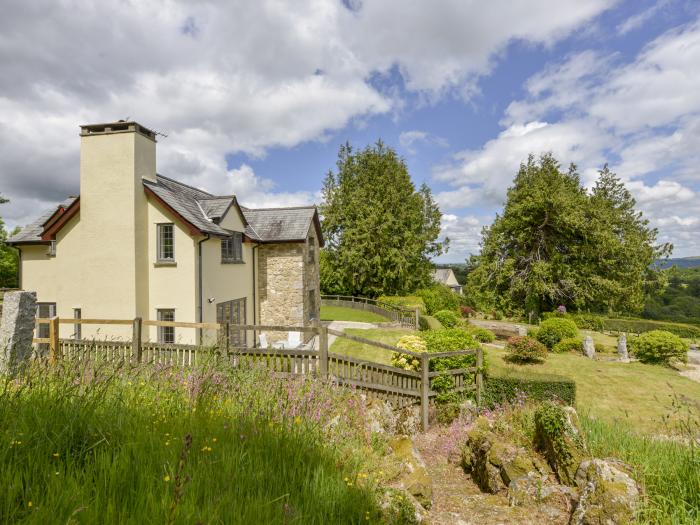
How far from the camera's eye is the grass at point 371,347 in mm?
17766

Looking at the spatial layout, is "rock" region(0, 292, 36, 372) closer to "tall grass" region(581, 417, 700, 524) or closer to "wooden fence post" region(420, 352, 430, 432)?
"wooden fence post" region(420, 352, 430, 432)

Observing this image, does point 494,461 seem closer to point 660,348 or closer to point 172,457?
point 172,457

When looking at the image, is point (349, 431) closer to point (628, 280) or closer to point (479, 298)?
point (479, 298)

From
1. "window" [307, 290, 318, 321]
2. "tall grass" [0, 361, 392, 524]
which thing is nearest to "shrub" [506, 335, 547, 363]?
"window" [307, 290, 318, 321]

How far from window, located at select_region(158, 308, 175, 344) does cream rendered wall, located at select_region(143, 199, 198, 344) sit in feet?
0.53

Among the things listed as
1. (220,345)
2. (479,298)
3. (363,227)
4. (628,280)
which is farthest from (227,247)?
(628,280)

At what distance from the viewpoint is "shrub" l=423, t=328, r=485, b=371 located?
11.6m

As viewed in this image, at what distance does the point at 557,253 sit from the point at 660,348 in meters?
16.0

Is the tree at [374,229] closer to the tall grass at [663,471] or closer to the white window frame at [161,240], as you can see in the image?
the white window frame at [161,240]

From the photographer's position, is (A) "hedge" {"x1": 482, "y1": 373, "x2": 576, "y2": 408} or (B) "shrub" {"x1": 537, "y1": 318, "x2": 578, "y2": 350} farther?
(B) "shrub" {"x1": 537, "y1": 318, "x2": 578, "y2": 350}

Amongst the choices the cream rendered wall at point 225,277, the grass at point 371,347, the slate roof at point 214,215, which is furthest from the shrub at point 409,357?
the slate roof at point 214,215

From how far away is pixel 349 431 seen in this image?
207 inches

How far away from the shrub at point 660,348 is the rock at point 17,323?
2554cm

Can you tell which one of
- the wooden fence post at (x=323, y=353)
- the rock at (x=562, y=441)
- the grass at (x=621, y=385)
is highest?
the wooden fence post at (x=323, y=353)
